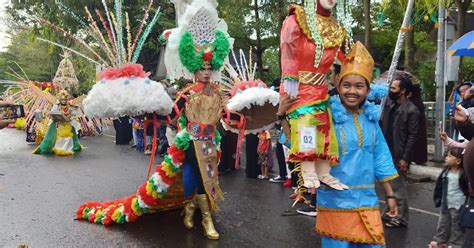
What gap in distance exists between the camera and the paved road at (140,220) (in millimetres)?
5066

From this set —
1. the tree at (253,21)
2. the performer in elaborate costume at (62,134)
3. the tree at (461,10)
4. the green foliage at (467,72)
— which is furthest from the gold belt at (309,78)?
the green foliage at (467,72)

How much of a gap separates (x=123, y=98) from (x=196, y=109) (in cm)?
77

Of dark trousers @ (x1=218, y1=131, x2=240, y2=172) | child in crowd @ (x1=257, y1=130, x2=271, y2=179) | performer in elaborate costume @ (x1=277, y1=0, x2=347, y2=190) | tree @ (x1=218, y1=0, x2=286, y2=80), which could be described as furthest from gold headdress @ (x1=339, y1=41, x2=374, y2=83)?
tree @ (x1=218, y1=0, x2=286, y2=80)

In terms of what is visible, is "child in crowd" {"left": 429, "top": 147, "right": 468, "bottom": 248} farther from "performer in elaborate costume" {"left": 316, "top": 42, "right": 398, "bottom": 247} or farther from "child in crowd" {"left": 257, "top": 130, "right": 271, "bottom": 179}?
"child in crowd" {"left": 257, "top": 130, "right": 271, "bottom": 179}

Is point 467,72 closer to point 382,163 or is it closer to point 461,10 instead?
point 461,10

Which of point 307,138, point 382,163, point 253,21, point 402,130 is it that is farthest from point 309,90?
point 253,21

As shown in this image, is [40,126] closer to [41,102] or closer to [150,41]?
[41,102]

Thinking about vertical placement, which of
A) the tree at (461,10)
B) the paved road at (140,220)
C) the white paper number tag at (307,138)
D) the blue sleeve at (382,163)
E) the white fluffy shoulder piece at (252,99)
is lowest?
the paved road at (140,220)

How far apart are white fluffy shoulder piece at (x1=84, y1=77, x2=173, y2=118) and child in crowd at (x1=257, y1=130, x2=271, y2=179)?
4.02m

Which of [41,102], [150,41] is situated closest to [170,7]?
[150,41]

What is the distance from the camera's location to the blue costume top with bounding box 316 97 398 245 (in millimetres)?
3193

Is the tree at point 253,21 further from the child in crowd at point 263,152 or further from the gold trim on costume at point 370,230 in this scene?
the gold trim on costume at point 370,230

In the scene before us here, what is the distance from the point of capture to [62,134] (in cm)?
1262

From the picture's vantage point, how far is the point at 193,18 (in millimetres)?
4895
